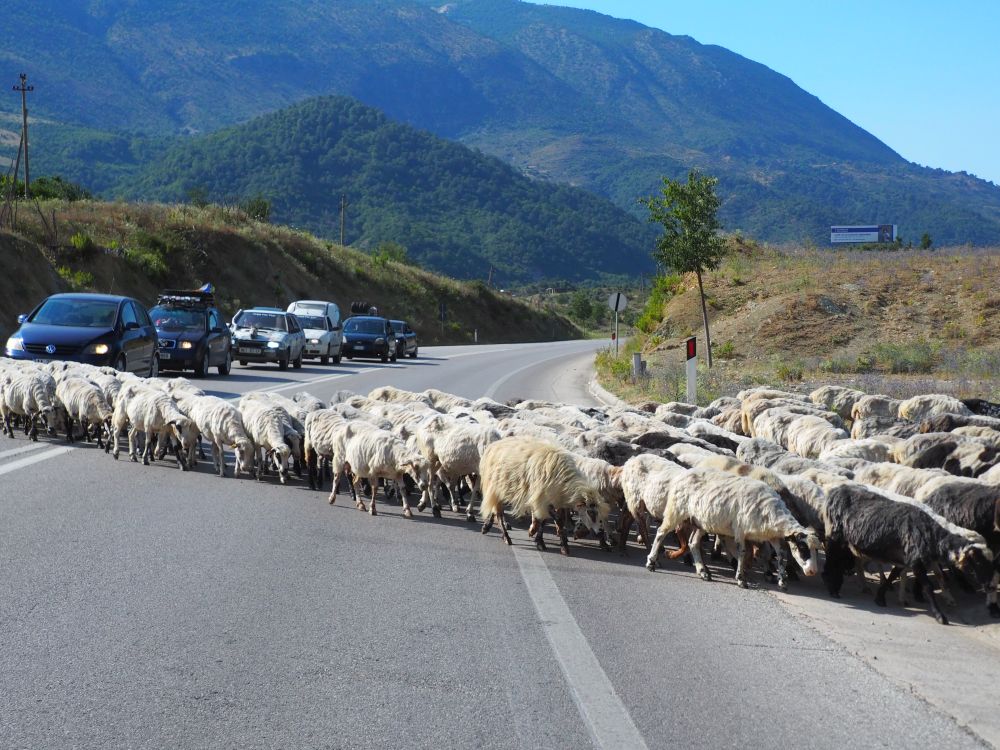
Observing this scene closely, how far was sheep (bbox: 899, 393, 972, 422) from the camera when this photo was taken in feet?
51.4

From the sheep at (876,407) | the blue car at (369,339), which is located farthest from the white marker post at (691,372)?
the blue car at (369,339)

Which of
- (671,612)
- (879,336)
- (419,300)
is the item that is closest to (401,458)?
(671,612)

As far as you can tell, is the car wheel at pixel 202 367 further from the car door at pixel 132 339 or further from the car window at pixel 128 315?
the car window at pixel 128 315

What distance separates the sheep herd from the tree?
1863 cm

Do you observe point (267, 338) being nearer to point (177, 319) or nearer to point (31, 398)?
point (177, 319)

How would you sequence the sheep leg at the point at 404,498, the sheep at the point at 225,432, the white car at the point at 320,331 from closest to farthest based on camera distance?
the sheep leg at the point at 404,498, the sheep at the point at 225,432, the white car at the point at 320,331

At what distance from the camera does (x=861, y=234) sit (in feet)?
301

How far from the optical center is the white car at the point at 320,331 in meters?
35.8

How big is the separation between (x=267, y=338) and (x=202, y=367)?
19.9ft

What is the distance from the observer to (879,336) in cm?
3697

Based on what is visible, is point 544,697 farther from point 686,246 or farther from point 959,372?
point 686,246

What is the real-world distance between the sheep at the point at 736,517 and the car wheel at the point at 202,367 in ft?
61.9

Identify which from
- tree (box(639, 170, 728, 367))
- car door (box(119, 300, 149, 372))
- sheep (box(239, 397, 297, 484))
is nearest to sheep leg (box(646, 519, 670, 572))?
sheep (box(239, 397, 297, 484))

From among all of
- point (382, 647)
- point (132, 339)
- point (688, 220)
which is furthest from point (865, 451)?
point (688, 220)
